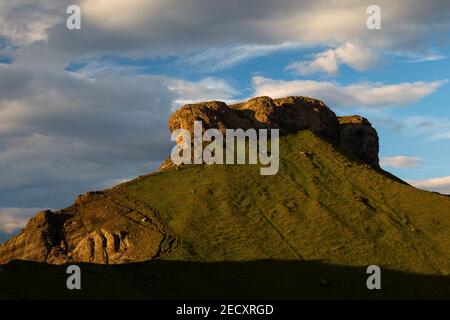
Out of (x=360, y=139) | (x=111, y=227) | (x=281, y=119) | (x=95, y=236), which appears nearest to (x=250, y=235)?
(x=111, y=227)

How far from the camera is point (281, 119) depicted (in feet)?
445

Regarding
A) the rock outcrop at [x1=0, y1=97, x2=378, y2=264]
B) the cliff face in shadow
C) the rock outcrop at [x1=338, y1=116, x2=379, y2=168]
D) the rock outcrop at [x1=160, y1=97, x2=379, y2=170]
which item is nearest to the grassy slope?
the cliff face in shadow

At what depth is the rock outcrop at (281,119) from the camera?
130000 mm

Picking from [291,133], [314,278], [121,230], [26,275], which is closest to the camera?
[26,275]

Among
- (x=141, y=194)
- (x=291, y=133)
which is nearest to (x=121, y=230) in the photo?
(x=141, y=194)

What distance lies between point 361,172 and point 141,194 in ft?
141

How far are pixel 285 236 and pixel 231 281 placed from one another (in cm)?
1758

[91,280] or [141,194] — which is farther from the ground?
[141,194]

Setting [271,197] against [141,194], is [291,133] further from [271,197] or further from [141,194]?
[141,194]

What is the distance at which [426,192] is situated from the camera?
117 m

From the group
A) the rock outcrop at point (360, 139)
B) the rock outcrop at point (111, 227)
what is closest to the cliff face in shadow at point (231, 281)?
the rock outcrop at point (111, 227)

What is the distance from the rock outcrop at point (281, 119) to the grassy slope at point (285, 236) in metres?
6.16

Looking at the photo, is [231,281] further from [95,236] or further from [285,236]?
[95,236]

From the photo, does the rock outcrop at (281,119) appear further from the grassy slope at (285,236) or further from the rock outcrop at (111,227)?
the grassy slope at (285,236)
